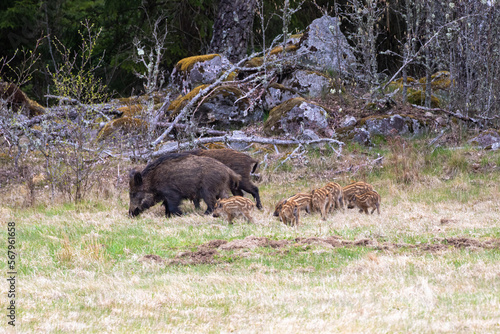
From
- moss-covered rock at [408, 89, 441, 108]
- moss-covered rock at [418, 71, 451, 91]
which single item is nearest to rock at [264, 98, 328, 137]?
moss-covered rock at [408, 89, 441, 108]

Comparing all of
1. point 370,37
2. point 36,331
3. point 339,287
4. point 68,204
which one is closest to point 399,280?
point 339,287

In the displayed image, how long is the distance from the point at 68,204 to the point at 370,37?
8601mm

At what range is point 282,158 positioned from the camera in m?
14.7

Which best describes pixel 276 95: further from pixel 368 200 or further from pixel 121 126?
pixel 368 200

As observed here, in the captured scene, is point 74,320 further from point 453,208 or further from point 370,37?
point 370,37

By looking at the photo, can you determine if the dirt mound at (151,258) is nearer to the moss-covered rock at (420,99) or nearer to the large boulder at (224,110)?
the large boulder at (224,110)

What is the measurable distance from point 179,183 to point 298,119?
6.01 m

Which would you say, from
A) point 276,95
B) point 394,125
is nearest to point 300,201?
point 394,125

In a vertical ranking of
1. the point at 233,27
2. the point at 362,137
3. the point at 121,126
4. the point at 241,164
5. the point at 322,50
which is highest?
the point at 233,27

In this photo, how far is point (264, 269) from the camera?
699cm

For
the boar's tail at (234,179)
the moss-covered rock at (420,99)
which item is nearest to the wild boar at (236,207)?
the boar's tail at (234,179)

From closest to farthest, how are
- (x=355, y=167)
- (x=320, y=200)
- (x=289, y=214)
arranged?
(x=289, y=214) < (x=320, y=200) < (x=355, y=167)

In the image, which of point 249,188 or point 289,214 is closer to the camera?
point 289,214

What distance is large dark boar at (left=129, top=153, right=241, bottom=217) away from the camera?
10867mm
